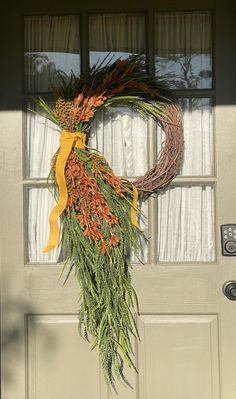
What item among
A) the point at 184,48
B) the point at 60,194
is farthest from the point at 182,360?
the point at 184,48

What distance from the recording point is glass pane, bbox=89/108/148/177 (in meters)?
2.60

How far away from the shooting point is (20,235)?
2592 mm

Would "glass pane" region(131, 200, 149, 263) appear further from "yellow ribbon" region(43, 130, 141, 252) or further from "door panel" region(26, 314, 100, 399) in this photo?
"door panel" region(26, 314, 100, 399)

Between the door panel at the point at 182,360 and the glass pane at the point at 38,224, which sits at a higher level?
the glass pane at the point at 38,224

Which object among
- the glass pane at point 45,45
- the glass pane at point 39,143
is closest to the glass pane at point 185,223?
the glass pane at point 39,143

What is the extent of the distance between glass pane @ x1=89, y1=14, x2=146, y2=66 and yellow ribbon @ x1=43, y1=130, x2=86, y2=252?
0.37m

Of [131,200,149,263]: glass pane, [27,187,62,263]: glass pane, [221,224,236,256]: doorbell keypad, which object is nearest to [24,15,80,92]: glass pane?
[27,187,62,263]: glass pane

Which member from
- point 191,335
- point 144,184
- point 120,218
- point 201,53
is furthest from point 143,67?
point 191,335

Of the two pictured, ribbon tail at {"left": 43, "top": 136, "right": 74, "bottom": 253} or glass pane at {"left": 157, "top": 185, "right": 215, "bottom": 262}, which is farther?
glass pane at {"left": 157, "top": 185, "right": 215, "bottom": 262}

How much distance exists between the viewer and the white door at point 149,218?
2.54 m

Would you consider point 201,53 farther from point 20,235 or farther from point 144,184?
point 20,235

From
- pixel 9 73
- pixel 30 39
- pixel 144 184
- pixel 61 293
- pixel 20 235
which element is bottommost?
pixel 61 293

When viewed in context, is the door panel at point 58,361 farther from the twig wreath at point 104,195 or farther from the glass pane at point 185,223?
the glass pane at point 185,223

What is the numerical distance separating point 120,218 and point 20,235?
0.47 m
